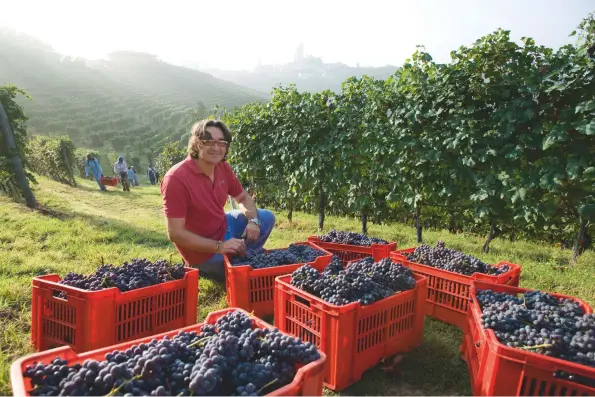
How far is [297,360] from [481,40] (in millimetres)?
4882

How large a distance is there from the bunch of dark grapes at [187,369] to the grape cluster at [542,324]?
1.18 metres

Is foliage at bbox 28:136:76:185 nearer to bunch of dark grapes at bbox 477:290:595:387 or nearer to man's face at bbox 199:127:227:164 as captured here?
man's face at bbox 199:127:227:164

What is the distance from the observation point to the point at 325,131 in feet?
23.2

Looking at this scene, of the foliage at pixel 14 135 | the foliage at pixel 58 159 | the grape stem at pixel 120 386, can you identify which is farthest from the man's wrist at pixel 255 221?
the foliage at pixel 58 159

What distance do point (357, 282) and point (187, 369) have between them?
51.2 inches

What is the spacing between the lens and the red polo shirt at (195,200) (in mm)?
3309

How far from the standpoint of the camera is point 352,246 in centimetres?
413

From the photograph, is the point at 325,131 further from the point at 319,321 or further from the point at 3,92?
the point at 3,92

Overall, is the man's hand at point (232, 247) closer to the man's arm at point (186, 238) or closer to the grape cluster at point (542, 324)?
the man's arm at point (186, 238)

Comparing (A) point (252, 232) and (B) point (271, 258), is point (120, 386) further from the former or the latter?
(A) point (252, 232)

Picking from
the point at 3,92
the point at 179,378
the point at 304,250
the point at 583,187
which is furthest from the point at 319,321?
the point at 3,92

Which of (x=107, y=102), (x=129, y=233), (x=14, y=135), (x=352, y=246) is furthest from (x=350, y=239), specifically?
(x=107, y=102)

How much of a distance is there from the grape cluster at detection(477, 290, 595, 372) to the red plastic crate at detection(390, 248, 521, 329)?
1.33 feet

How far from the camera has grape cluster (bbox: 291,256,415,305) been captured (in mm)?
2463
